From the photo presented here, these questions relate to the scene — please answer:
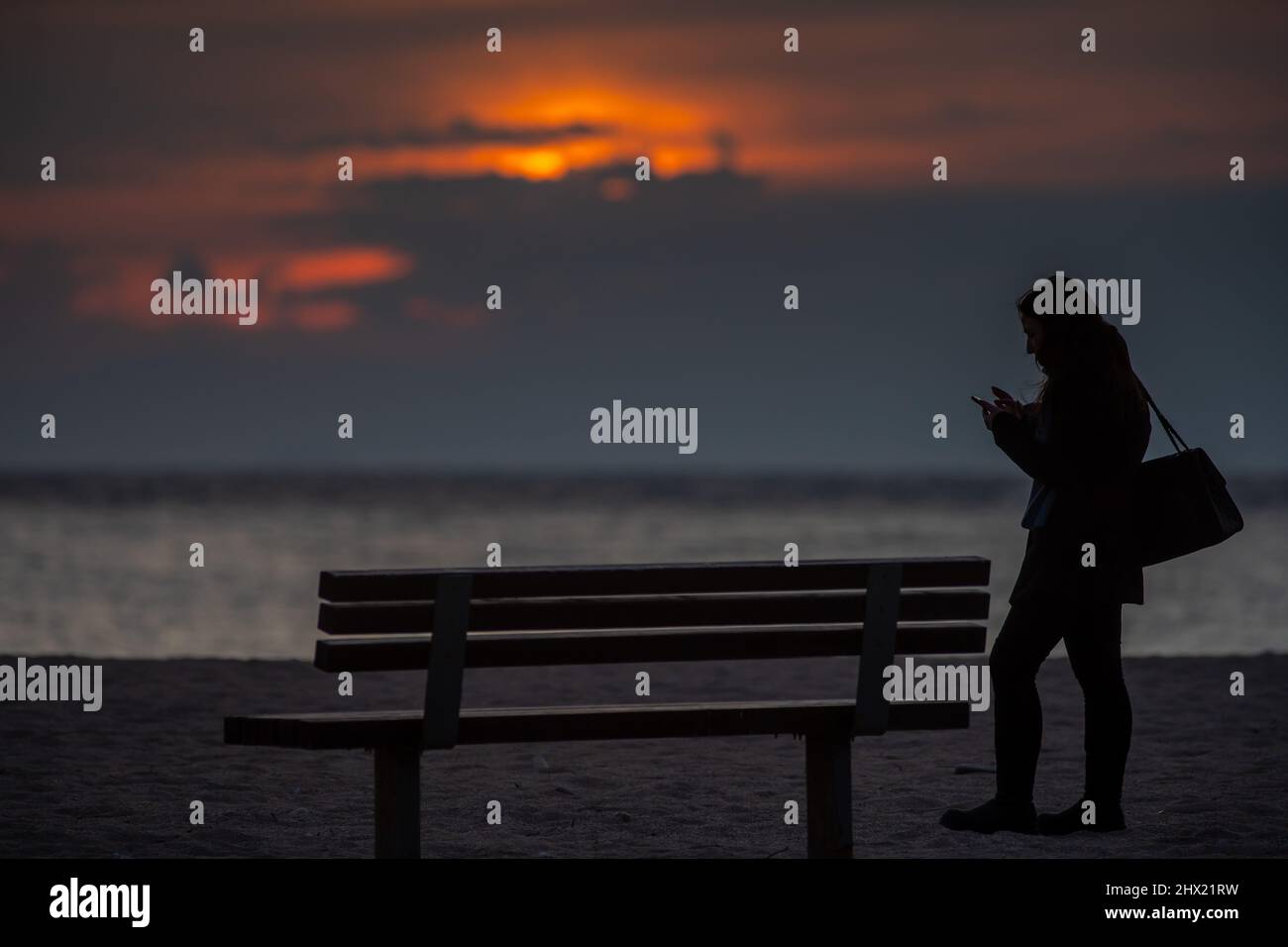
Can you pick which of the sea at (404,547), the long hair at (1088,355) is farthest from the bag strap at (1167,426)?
the sea at (404,547)

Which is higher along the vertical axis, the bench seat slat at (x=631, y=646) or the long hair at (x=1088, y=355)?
the long hair at (x=1088, y=355)

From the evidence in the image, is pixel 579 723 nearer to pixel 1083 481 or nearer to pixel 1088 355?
pixel 1083 481

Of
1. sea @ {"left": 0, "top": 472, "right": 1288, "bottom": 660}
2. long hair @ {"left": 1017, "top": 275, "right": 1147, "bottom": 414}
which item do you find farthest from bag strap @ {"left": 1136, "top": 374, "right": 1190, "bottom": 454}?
sea @ {"left": 0, "top": 472, "right": 1288, "bottom": 660}

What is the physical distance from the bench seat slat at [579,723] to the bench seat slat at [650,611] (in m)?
0.28

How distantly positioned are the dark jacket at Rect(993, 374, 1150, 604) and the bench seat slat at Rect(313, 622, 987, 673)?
1.53 ft

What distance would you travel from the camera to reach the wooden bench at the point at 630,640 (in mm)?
5328

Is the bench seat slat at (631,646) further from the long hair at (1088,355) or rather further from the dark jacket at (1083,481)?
the long hair at (1088,355)

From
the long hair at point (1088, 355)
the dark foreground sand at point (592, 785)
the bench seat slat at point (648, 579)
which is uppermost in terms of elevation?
the long hair at point (1088, 355)

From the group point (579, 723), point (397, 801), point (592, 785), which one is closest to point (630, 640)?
point (579, 723)

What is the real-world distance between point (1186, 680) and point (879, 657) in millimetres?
6701

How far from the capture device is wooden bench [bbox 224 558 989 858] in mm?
5328

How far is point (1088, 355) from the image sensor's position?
20.3 ft

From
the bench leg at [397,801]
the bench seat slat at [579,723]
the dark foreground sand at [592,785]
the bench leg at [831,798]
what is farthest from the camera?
the dark foreground sand at [592,785]

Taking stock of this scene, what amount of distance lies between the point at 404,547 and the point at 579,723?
117 feet
